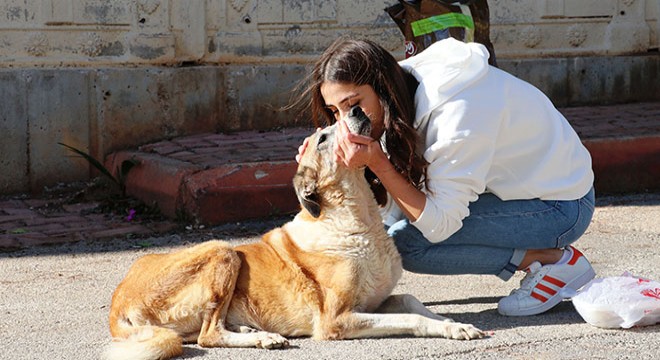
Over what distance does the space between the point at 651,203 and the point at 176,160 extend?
3.49 metres

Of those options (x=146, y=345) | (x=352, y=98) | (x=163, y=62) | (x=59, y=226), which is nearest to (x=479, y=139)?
(x=352, y=98)

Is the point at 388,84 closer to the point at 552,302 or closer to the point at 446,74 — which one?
the point at 446,74

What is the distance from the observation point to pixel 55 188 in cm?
820

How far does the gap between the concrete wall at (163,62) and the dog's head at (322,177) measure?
412cm

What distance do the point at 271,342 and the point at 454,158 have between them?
108 centimetres

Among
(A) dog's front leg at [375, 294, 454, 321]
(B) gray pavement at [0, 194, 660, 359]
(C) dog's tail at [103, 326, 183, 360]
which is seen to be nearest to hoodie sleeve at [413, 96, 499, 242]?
(A) dog's front leg at [375, 294, 454, 321]

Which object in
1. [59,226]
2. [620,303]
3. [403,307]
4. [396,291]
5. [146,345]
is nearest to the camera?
[146,345]

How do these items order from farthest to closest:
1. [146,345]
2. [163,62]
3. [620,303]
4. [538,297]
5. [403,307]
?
[163,62] < [538,297] < [403,307] < [620,303] < [146,345]

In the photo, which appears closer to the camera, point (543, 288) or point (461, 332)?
point (461, 332)

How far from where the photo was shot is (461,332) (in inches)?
171

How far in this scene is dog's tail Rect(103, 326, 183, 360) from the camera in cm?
411

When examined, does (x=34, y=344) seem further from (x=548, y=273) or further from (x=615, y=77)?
(x=615, y=77)

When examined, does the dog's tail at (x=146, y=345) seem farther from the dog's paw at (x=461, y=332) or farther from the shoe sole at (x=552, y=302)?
the shoe sole at (x=552, y=302)

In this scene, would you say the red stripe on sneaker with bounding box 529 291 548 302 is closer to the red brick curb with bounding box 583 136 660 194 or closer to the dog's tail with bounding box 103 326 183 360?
the dog's tail with bounding box 103 326 183 360
